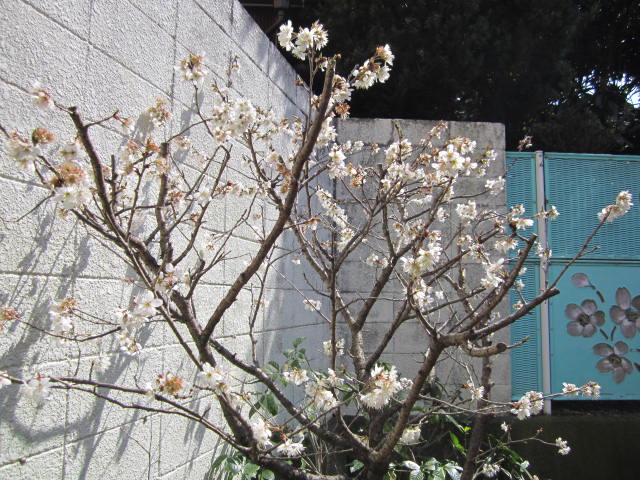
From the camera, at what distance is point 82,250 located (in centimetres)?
136

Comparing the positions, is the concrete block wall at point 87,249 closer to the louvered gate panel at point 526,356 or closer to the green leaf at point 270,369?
the green leaf at point 270,369

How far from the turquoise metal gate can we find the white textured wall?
79.7 inches

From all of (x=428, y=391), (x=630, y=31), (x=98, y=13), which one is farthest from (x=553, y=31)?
(x=98, y=13)

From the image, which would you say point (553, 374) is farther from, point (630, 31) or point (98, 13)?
point (630, 31)

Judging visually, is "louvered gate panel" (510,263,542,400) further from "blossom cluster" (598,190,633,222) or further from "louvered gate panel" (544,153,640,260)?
"blossom cluster" (598,190,633,222)

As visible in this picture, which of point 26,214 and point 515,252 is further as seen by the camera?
point 515,252

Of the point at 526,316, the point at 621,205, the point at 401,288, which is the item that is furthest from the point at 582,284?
the point at 621,205

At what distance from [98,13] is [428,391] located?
218cm

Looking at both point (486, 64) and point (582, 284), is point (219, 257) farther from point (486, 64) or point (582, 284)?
point (486, 64)

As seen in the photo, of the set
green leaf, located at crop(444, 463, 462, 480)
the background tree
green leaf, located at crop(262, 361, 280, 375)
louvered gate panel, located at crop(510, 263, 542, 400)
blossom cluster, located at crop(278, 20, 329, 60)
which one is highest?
the background tree

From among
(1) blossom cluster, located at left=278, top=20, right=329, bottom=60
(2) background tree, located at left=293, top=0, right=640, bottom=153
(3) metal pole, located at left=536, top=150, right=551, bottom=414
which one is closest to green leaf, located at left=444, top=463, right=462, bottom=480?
(3) metal pole, located at left=536, top=150, right=551, bottom=414

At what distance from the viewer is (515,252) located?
324 centimetres

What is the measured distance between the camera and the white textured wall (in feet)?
3.82

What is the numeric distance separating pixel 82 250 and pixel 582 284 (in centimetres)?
288
